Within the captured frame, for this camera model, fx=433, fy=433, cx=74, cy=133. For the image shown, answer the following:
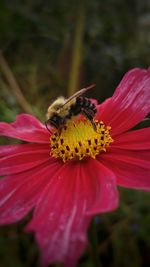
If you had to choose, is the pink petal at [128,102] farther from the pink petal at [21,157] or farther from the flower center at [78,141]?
the pink petal at [21,157]

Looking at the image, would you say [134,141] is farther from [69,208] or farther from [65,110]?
[69,208]

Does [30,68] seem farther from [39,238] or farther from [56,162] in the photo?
[39,238]

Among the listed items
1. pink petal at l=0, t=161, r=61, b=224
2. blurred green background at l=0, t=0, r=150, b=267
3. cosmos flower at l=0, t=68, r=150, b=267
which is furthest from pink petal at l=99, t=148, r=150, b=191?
blurred green background at l=0, t=0, r=150, b=267

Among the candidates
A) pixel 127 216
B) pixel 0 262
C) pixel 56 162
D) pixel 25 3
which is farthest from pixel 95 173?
pixel 25 3

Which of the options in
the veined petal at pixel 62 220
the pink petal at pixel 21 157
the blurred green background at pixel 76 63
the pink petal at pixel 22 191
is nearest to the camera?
the veined petal at pixel 62 220

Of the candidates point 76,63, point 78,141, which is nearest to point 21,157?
point 78,141

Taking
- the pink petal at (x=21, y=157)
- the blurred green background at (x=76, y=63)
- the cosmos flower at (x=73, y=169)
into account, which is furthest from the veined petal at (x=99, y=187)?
the blurred green background at (x=76, y=63)
